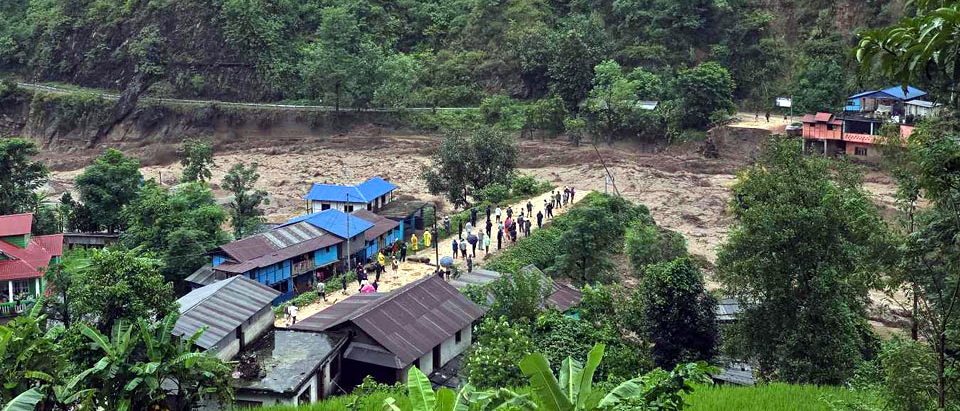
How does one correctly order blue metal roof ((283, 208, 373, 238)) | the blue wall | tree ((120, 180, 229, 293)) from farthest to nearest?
blue metal roof ((283, 208, 373, 238)) → the blue wall → tree ((120, 180, 229, 293))

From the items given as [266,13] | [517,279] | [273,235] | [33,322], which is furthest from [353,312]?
[266,13]

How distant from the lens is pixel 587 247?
29734mm

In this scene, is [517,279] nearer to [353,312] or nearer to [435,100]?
[353,312]

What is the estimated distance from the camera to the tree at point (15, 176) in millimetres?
34812

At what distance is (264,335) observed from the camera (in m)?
20.6

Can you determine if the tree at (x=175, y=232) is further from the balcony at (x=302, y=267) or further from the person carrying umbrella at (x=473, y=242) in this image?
the person carrying umbrella at (x=473, y=242)

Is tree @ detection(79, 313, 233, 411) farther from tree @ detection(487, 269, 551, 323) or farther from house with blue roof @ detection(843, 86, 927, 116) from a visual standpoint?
house with blue roof @ detection(843, 86, 927, 116)

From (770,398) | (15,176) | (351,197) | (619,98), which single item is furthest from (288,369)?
(619,98)

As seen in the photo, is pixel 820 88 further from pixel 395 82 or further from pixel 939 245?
pixel 939 245

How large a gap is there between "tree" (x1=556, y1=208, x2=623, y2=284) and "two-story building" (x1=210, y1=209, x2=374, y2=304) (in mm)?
7543

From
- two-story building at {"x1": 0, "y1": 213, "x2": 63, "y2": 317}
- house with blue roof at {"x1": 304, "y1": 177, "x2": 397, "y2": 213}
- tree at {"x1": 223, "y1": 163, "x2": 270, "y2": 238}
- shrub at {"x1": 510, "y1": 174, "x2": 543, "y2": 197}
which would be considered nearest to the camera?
two-story building at {"x1": 0, "y1": 213, "x2": 63, "y2": 317}

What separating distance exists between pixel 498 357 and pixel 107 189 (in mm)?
23664

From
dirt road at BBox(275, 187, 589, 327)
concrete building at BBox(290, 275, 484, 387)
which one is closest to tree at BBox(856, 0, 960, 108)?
concrete building at BBox(290, 275, 484, 387)

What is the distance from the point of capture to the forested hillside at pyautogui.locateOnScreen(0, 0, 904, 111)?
56.2m
